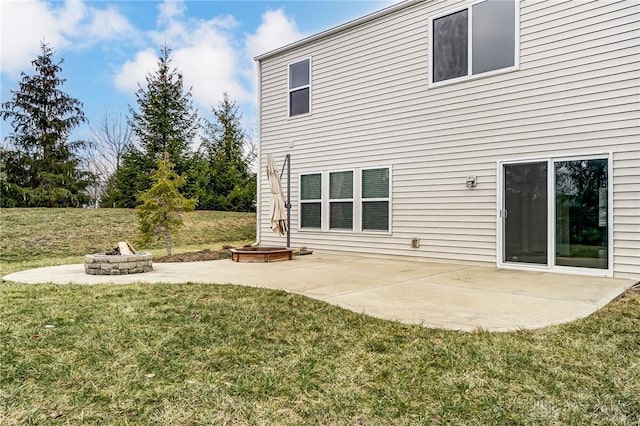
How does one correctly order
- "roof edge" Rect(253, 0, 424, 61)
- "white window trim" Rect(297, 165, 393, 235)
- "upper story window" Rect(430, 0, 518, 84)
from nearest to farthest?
1. "upper story window" Rect(430, 0, 518, 84)
2. "roof edge" Rect(253, 0, 424, 61)
3. "white window trim" Rect(297, 165, 393, 235)

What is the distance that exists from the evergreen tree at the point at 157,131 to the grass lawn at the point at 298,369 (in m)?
14.4

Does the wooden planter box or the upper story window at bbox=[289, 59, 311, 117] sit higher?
the upper story window at bbox=[289, 59, 311, 117]

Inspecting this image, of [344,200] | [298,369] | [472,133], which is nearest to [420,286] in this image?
[298,369]

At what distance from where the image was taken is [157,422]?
2012 millimetres

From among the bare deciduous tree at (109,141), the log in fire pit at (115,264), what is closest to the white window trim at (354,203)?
the log in fire pit at (115,264)

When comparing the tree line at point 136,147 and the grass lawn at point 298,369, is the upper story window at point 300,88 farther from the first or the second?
the tree line at point 136,147

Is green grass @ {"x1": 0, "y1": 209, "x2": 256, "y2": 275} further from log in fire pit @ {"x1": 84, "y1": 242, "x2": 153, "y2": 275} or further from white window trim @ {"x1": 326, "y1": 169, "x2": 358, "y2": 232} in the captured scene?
white window trim @ {"x1": 326, "y1": 169, "x2": 358, "y2": 232}

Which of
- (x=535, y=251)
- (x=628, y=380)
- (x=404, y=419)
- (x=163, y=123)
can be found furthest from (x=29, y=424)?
(x=163, y=123)

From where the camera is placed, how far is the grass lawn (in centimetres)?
209

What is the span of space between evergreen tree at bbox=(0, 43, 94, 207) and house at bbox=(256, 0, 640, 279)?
1169cm

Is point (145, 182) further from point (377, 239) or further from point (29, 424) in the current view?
point (29, 424)

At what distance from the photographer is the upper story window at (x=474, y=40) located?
22.2ft

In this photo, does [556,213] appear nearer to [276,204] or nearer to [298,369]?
[276,204]

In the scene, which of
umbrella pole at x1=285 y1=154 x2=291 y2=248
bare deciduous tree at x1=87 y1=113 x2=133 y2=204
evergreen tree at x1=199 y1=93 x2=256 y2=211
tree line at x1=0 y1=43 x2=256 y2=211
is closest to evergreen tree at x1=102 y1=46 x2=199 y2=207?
tree line at x1=0 y1=43 x2=256 y2=211
